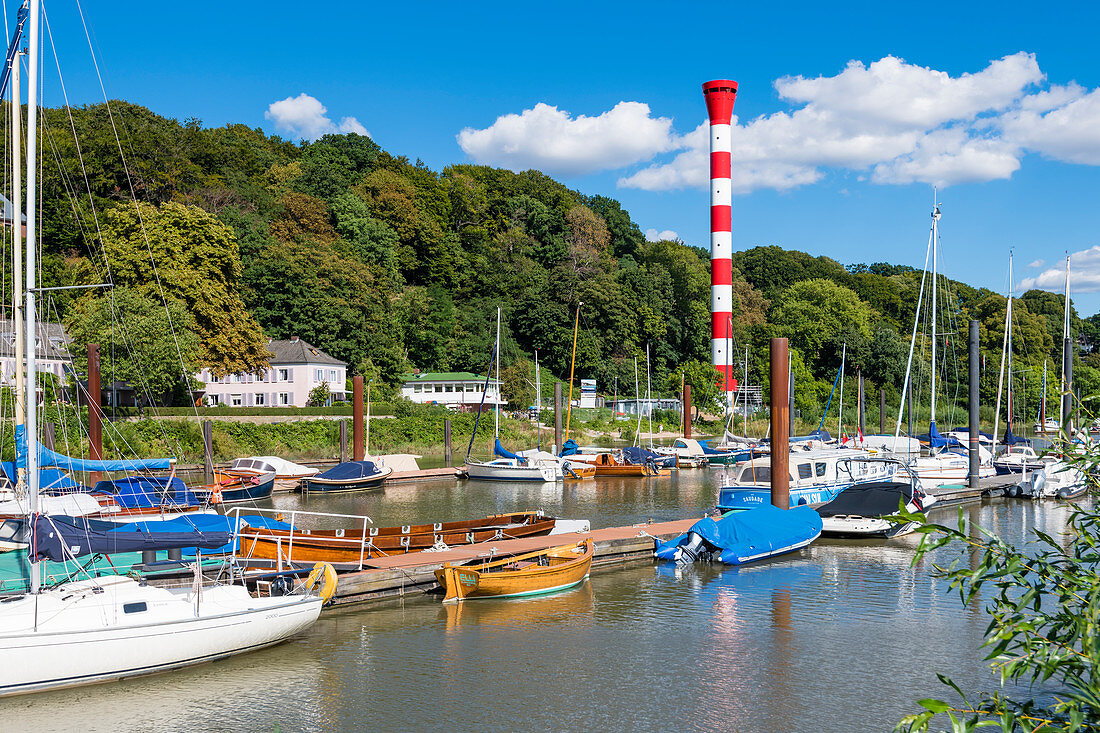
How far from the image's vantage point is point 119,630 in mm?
14484

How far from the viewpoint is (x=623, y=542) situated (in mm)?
25391

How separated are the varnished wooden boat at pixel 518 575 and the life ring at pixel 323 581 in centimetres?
299

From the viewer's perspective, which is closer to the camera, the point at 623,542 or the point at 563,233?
the point at 623,542

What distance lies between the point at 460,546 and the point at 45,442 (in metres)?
22.2

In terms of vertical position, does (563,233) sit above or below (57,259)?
above

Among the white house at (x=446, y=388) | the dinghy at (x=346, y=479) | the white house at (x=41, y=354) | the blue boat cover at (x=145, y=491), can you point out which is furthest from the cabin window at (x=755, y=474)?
the white house at (x=446, y=388)

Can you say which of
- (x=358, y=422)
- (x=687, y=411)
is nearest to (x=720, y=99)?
(x=687, y=411)

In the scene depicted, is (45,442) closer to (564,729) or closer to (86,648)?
(86,648)

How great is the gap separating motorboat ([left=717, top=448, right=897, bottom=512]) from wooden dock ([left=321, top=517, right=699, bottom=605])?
442 cm

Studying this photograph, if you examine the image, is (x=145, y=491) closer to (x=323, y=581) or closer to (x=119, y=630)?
(x=323, y=581)

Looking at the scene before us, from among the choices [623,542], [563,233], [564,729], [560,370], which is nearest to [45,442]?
[623,542]

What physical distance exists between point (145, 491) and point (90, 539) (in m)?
17.6

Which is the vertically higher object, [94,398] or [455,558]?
[94,398]

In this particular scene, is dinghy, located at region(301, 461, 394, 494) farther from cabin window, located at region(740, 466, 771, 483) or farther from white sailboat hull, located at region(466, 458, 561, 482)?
cabin window, located at region(740, 466, 771, 483)
